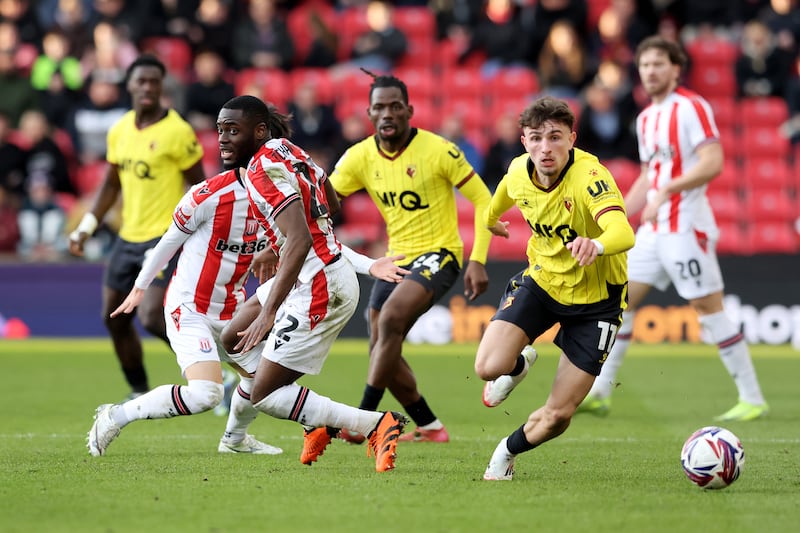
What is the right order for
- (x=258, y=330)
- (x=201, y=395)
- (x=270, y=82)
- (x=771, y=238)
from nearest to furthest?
(x=258, y=330) → (x=201, y=395) → (x=771, y=238) → (x=270, y=82)

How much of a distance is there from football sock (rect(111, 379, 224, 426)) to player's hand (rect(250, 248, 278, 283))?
79 centimetres

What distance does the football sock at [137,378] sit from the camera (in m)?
10.5

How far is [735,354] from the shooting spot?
1029cm

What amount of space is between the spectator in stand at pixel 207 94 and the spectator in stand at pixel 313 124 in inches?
47.7

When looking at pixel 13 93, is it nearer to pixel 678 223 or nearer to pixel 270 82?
pixel 270 82

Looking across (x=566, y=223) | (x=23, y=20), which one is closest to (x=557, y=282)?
(x=566, y=223)

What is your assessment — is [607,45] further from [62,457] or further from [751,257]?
[62,457]

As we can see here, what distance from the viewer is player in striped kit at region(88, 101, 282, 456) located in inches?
293

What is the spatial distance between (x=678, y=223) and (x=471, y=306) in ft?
17.7

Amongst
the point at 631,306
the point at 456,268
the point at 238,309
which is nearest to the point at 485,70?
the point at 631,306

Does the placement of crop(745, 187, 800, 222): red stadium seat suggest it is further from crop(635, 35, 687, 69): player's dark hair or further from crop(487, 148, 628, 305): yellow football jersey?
crop(487, 148, 628, 305): yellow football jersey

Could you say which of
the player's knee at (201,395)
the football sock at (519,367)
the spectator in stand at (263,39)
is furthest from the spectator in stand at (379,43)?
the player's knee at (201,395)

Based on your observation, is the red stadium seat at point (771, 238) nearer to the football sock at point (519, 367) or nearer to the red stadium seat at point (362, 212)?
the red stadium seat at point (362, 212)

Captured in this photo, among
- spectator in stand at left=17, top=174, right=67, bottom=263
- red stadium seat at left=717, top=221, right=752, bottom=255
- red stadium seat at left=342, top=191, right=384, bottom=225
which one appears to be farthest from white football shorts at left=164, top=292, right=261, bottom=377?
red stadium seat at left=717, top=221, right=752, bottom=255
